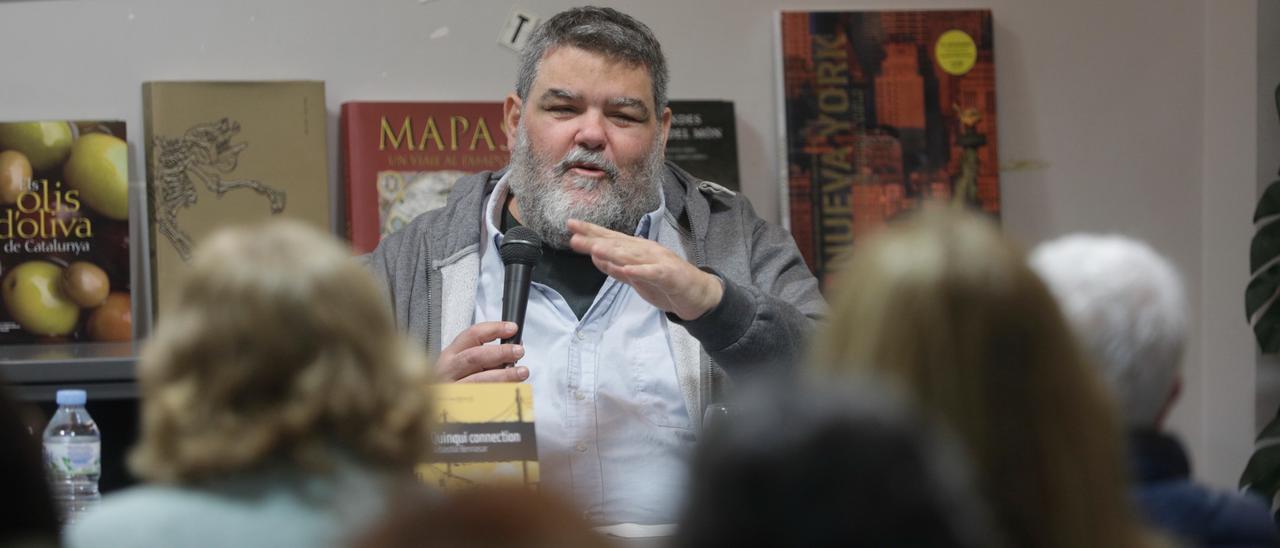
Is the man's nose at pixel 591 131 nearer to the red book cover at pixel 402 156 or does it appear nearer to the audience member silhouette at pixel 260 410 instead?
the red book cover at pixel 402 156

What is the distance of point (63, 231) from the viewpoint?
3.10 metres

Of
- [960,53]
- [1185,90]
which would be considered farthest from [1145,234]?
[960,53]

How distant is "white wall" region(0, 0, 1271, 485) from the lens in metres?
3.23

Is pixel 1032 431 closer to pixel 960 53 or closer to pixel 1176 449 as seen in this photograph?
pixel 1176 449

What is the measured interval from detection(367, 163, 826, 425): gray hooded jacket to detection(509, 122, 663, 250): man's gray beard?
0.11 meters

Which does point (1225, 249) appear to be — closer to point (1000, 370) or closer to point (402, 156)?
point (402, 156)

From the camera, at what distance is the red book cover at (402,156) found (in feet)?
10.5

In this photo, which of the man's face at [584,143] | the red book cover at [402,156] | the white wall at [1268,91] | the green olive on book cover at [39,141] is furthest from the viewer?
the white wall at [1268,91]

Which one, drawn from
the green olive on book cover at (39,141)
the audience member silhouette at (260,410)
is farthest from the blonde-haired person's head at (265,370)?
the green olive on book cover at (39,141)

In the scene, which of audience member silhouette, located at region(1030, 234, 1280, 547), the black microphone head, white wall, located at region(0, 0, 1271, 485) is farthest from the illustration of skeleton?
audience member silhouette, located at region(1030, 234, 1280, 547)

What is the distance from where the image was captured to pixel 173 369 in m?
1.14

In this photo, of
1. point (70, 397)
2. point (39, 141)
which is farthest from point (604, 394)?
point (39, 141)

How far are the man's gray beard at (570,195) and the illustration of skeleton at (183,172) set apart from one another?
73 centimetres

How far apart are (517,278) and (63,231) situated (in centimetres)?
124
